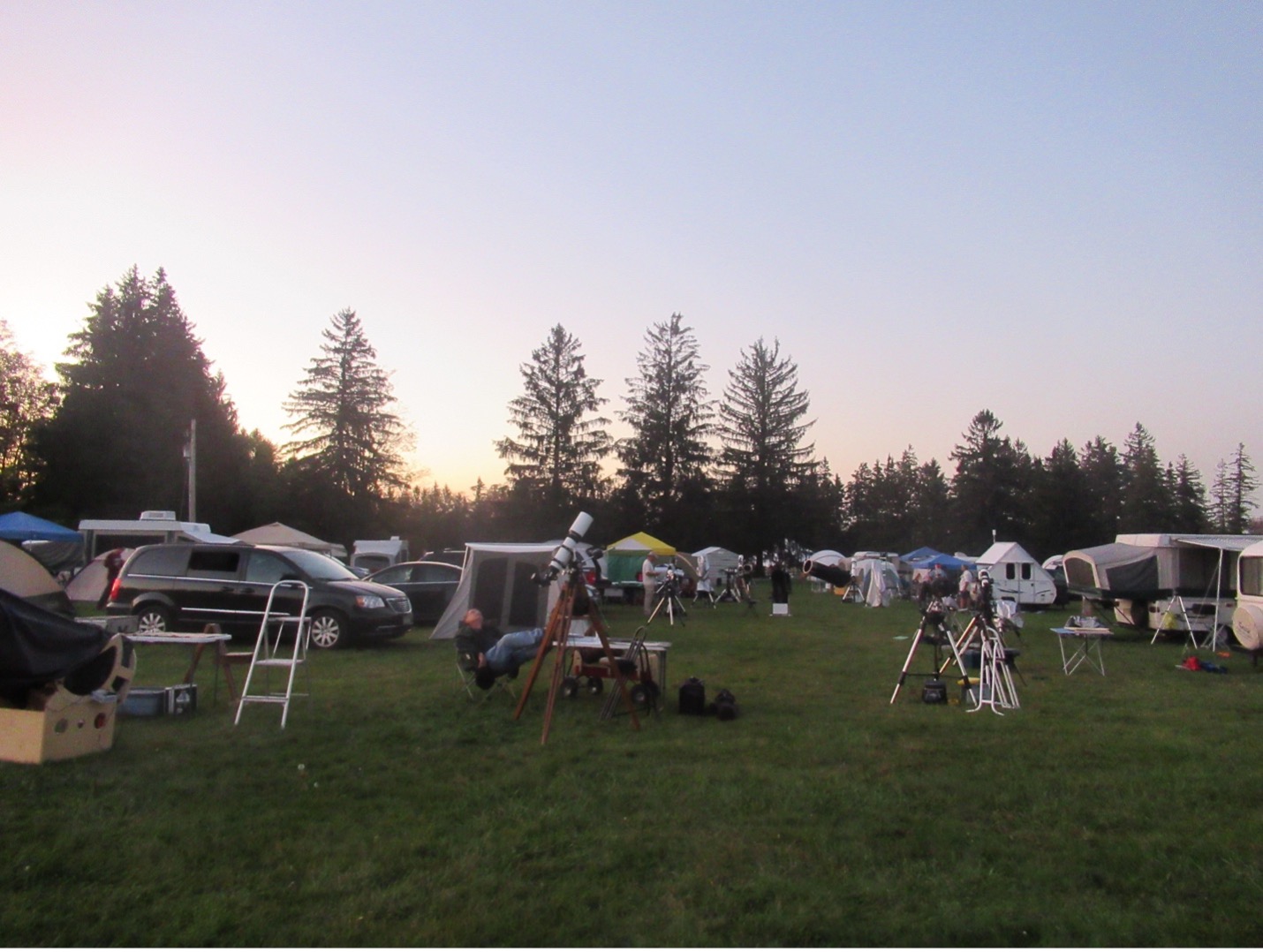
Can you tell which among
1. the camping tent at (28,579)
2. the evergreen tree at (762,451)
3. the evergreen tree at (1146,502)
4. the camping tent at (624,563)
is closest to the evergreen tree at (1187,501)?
the evergreen tree at (1146,502)

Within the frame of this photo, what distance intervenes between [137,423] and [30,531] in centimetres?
1588

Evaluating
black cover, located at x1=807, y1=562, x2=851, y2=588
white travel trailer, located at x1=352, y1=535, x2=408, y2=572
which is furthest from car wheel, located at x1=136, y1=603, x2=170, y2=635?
black cover, located at x1=807, y1=562, x2=851, y2=588

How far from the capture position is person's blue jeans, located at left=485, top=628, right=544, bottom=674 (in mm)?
9125

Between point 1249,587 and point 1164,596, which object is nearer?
point 1249,587

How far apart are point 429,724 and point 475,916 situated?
440 centimetres

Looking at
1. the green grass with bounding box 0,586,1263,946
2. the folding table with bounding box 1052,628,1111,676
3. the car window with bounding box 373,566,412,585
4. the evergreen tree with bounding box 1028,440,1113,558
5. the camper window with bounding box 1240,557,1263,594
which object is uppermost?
the evergreen tree with bounding box 1028,440,1113,558

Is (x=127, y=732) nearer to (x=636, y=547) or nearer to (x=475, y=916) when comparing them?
(x=475, y=916)

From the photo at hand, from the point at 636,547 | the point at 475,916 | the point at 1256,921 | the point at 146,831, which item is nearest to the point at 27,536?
the point at 636,547

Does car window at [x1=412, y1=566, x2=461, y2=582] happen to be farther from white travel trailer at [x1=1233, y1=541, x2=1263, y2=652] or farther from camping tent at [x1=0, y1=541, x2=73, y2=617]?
white travel trailer at [x1=1233, y1=541, x2=1263, y2=652]

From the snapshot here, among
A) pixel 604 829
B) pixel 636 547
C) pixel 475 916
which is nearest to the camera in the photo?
pixel 475 916

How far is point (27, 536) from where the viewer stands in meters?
26.0

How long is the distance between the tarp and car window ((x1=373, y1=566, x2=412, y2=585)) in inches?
574

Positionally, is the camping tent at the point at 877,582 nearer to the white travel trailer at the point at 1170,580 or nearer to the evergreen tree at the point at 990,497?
the white travel trailer at the point at 1170,580

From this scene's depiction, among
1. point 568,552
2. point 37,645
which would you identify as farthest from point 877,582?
point 37,645
